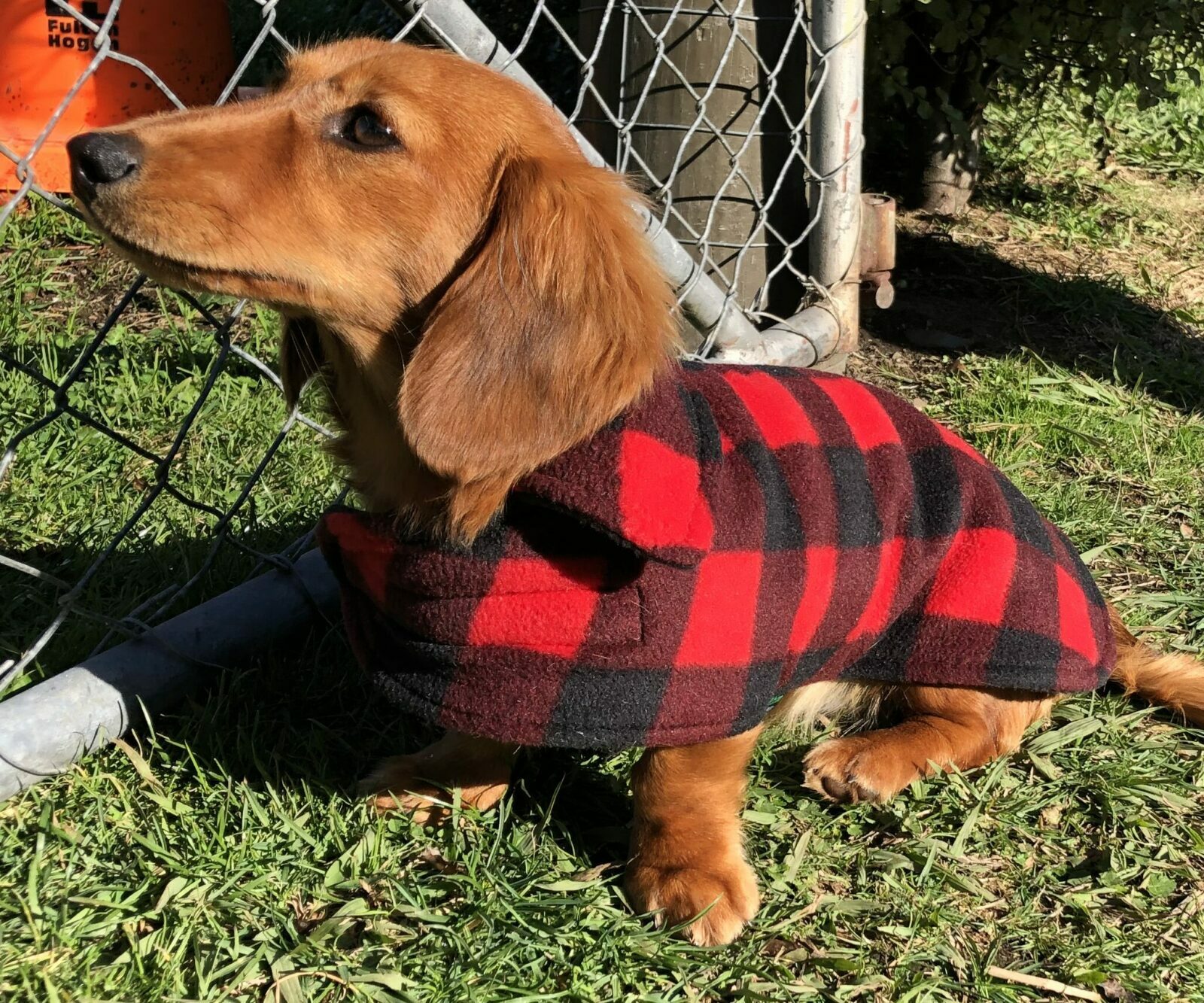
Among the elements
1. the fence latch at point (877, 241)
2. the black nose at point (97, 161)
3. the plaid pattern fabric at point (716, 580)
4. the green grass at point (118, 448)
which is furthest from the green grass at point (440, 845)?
the black nose at point (97, 161)

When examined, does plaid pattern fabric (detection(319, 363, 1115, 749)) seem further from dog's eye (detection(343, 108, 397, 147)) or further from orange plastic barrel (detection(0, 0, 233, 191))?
orange plastic barrel (detection(0, 0, 233, 191))

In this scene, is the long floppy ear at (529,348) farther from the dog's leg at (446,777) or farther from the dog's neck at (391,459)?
the dog's leg at (446,777)

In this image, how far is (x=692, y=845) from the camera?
190 cm

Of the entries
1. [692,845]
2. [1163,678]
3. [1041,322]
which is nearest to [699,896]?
[692,845]

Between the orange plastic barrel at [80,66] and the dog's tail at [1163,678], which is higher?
the orange plastic barrel at [80,66]

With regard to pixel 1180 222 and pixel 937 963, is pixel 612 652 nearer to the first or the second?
pixel 937 963

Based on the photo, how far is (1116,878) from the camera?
6.57ft

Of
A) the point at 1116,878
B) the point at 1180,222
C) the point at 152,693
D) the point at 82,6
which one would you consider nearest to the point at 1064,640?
the point at 1116,878

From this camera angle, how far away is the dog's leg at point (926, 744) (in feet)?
7.06

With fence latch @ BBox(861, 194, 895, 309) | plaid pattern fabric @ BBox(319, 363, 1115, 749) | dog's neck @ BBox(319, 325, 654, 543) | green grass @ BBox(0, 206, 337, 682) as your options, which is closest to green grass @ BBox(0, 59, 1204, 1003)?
green grass @ BBox(0, 206, 337, 682)

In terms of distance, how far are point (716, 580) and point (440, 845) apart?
706mm

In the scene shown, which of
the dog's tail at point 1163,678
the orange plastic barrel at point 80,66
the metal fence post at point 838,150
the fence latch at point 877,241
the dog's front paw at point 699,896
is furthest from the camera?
the orange plastic barrel at point 80,66

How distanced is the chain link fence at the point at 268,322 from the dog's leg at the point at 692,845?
3.01 ft

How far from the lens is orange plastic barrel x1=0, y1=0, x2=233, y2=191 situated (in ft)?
12.8
